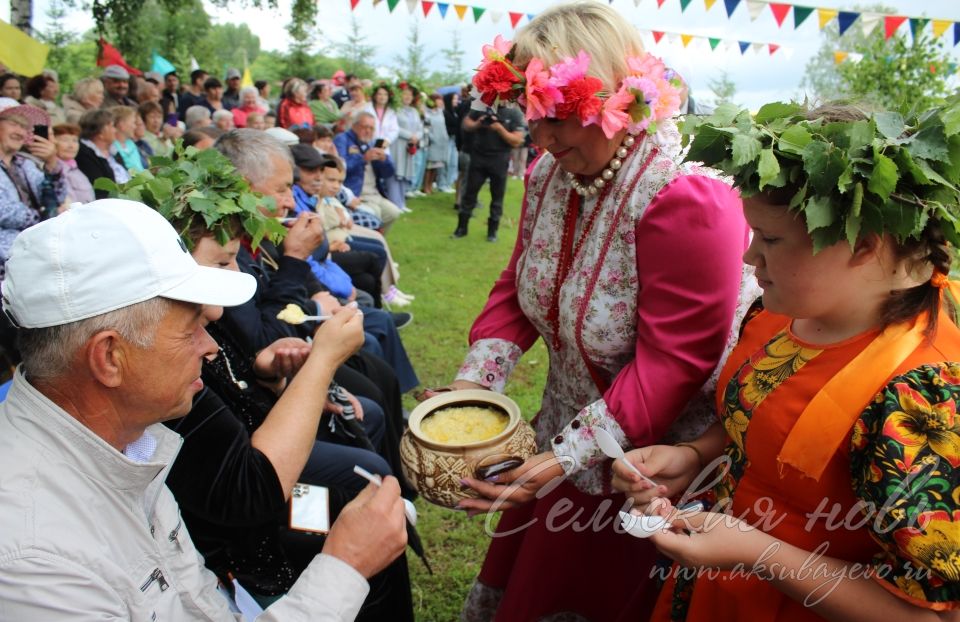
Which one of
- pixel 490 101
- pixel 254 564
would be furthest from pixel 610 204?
pixel 254 564

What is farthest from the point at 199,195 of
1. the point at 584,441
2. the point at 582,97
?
the point at 584,441

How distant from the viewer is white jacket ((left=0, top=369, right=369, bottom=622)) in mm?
1316

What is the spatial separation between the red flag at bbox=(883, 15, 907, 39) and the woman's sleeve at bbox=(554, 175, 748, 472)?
10356 mm

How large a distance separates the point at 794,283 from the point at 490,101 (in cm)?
113

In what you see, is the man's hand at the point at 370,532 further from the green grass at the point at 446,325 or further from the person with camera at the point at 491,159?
the person with camera at the point at 491,159

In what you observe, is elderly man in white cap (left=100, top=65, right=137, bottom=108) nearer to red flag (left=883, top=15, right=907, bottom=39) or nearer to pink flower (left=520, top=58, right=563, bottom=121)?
pink flower (left=520, top=58, right=563, bottom=121)

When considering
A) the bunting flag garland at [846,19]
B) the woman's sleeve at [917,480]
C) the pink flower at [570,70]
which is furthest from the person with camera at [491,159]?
the woman's sleeve at [917,480]

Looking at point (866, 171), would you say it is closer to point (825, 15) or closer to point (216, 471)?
point (216, 471)

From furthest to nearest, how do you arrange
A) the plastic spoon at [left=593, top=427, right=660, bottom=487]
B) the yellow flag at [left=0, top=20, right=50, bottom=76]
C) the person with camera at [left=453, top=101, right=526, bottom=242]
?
the person with camera at [left=453, top=101, right=526, bottom=242], the yellow flag at [left=0, top=20, right=50, bottom=76], the plastic spoon at [left=593, top=427, right=660, bottom=487]

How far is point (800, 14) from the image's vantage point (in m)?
9.54

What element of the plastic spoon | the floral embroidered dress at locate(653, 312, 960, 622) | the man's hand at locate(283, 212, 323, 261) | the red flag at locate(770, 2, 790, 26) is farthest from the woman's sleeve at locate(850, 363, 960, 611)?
the red flag at locate(770, 2, 790, 26)

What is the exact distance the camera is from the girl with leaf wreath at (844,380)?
1302 mm

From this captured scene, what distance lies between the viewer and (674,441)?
7.27 ft

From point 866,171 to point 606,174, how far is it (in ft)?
2.70
